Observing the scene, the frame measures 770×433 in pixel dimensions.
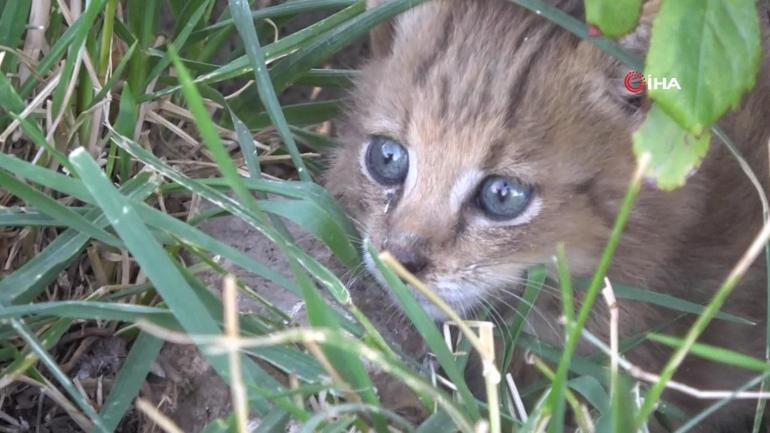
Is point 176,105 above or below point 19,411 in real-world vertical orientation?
above

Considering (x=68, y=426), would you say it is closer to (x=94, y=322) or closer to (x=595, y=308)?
(x=94, y=322)

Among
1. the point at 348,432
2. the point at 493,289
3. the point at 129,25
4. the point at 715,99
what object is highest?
the point at 715,99

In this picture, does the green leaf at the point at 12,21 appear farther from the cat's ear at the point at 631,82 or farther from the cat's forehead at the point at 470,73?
the cat's ear at the point at 631,82

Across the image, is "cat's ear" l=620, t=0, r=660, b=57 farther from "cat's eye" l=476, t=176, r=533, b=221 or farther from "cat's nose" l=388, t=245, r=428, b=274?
"cat's nose" l=388, t=245, r=428, b=274

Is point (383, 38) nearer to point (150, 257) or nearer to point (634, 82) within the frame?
point (634, 82)

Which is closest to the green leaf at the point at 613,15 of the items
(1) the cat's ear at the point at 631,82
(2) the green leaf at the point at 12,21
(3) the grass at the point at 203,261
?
(3) the grass at the point at 203,261

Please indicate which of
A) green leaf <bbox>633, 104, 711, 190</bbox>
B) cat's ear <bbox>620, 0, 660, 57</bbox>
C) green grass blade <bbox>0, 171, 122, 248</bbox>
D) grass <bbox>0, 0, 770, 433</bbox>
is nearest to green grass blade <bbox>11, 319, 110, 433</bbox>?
grass <bbox>0, 0, 770, 433</bbox>

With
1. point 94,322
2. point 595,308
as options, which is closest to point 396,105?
point 595,308

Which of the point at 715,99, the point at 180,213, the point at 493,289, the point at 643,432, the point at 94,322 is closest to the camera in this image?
the point at 715,99
